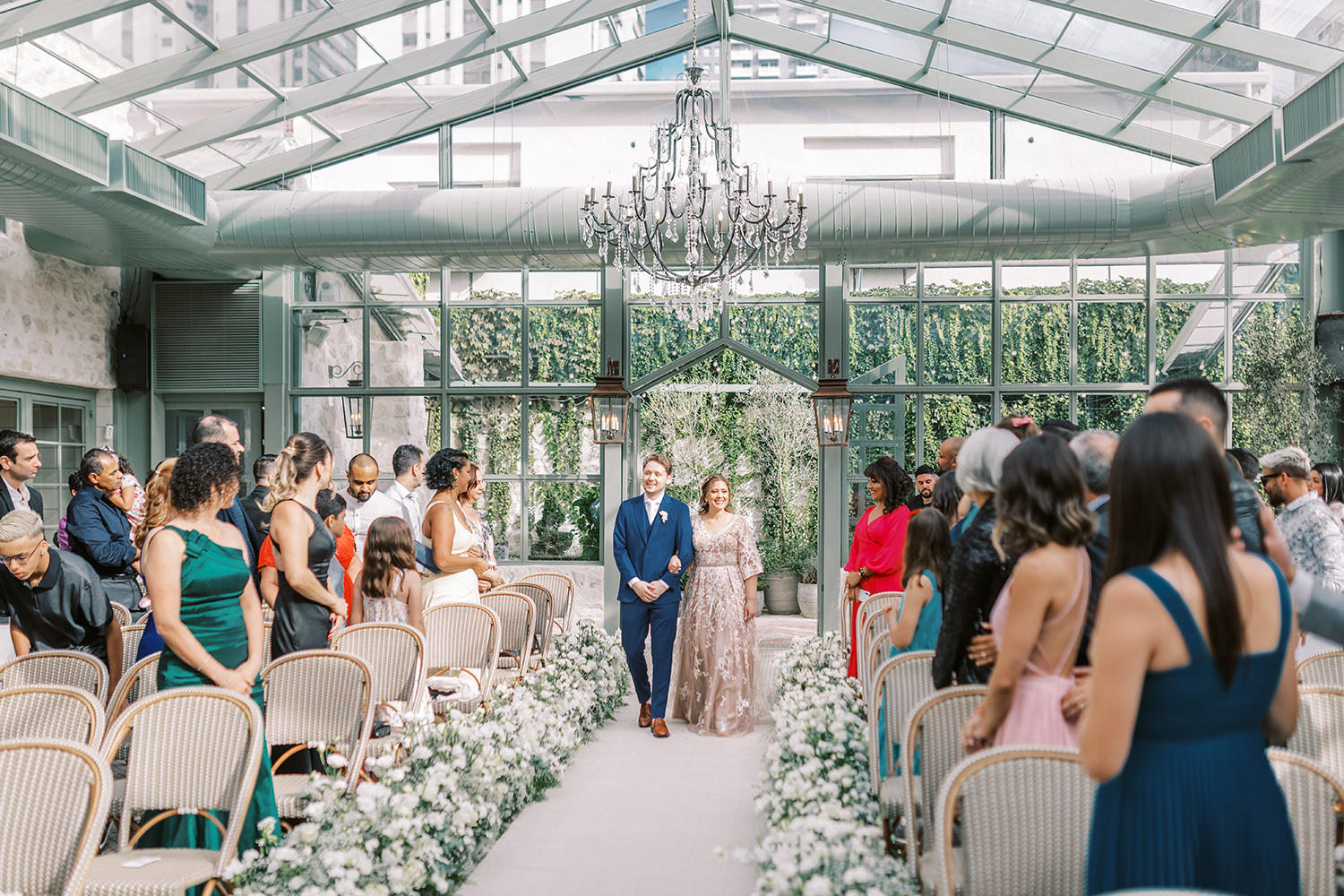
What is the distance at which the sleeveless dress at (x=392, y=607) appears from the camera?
4523mm

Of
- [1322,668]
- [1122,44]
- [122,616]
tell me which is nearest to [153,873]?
[122,616]

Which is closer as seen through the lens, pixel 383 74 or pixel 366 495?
pixel 366 495

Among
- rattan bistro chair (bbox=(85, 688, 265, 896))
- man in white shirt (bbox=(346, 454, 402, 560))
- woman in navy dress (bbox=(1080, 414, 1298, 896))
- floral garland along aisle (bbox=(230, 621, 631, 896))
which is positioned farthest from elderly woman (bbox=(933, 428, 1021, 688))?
man in white shirt (bbox=(346, 454, 402, 560))

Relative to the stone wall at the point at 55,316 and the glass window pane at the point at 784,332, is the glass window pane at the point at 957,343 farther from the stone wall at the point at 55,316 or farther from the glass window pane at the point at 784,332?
the stone wall at the point at 55,316

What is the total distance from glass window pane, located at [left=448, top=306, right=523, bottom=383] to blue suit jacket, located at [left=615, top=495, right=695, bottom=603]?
160 inches

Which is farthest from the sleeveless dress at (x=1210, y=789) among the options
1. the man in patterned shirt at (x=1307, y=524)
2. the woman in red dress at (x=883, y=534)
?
the woman in red dress at (x=883, y=534)

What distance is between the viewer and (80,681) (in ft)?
11.6

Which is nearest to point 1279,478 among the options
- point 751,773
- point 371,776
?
point 751,773

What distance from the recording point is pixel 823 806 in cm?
257

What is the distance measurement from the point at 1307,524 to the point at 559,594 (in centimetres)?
431

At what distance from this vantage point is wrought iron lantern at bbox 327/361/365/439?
9.72 metres

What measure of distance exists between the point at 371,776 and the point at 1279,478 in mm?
4114

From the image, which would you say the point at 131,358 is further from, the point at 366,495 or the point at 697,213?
the point at 697,213

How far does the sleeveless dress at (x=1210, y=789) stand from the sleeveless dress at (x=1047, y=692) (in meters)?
0.54
